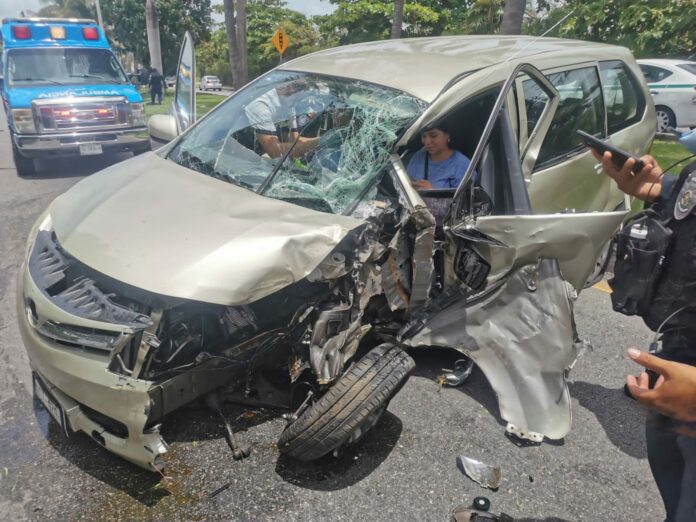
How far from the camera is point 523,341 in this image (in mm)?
2477

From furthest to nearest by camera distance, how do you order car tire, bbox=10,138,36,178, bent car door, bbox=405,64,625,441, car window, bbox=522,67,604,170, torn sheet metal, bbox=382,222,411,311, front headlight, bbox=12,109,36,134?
1. car tire, bbox=10,138,36,178
2. front headlight, bbox=12,109,36,134
3. car window, bbox=522,67,604,170
4. torn sheet metal, bbox=382,222,411,311
5. bent car door, bbox=405,64,625,441

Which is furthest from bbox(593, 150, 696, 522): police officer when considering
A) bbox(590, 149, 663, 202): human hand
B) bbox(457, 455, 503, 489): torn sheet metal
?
bbox(457, 455, 503, 489): torn sheet metal

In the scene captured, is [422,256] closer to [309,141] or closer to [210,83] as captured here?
[309,141]

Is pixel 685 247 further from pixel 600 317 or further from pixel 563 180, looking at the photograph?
pixel 600 317

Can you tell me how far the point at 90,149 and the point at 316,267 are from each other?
252 inches

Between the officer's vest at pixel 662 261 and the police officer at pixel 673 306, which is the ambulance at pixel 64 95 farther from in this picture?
the officer's vest at pixel 662 261

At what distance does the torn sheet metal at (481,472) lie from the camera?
2275 millimetres

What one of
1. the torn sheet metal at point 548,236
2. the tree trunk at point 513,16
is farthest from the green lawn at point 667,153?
the torn sheet metal at point 548,236

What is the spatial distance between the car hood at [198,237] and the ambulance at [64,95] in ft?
17.0

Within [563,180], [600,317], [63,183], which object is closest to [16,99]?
[63,183]

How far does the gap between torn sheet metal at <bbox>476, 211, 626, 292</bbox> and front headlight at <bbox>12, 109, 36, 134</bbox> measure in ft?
22.9

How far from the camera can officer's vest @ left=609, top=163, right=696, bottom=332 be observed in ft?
5.02

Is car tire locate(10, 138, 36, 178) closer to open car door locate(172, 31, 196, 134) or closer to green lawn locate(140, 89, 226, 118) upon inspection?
open car door locate(172, 31, 196, 134)

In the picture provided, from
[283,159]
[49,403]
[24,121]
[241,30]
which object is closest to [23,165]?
[24,121]
